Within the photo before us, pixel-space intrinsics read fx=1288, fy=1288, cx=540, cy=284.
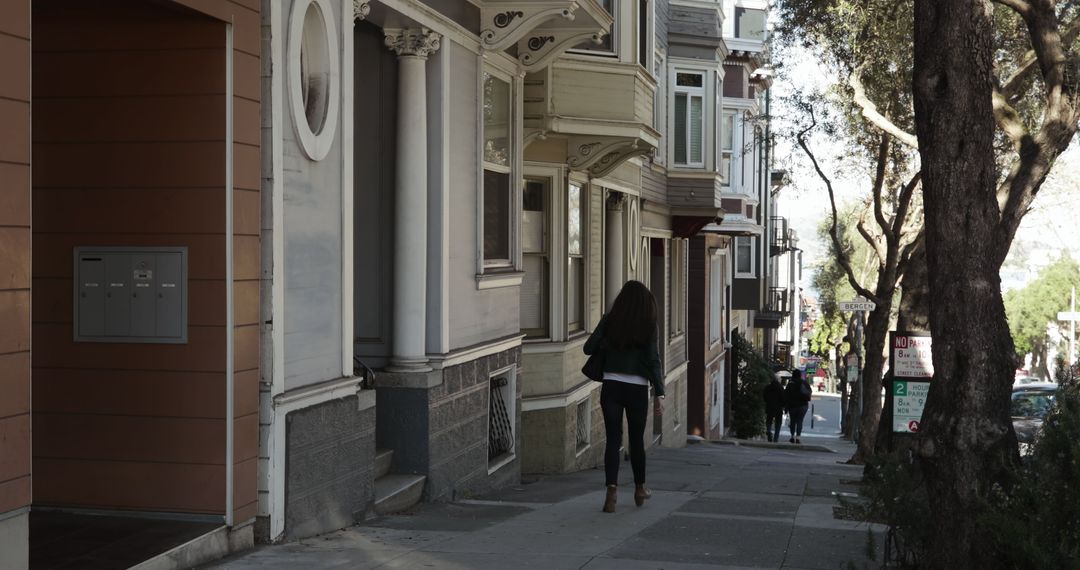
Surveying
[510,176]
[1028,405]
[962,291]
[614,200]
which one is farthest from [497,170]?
[1028,405]

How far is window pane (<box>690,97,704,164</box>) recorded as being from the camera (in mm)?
24344

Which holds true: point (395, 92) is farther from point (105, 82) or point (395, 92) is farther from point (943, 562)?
point (943, 562)

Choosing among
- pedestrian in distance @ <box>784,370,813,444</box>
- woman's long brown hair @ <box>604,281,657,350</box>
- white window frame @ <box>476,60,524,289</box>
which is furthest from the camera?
pedestrian in distance @ <box>784,370,813,444</box>

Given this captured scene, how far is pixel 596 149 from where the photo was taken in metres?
14.7

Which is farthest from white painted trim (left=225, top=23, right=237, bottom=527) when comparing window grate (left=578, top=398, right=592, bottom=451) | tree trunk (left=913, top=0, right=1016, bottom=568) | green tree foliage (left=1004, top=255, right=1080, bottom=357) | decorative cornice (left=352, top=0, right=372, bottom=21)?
green tree foliage (left=1004, top=255, right=1080, bottom=357)

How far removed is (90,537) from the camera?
6.25 m

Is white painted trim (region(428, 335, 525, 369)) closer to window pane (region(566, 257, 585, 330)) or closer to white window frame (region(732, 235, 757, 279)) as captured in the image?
window pane (region(566, 257, 585, 330))

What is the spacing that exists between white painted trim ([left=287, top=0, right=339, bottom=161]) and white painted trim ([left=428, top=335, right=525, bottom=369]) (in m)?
2.45

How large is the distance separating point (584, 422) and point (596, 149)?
12.4ft

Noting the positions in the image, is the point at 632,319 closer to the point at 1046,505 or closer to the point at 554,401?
the point at 1046,505

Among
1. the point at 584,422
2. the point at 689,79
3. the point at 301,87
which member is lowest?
the point at 584,422

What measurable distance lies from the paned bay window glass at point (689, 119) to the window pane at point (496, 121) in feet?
41.9

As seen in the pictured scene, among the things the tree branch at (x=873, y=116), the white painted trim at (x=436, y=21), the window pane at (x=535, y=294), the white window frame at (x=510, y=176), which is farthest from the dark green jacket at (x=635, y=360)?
the tree branch at (x=873, y=116)

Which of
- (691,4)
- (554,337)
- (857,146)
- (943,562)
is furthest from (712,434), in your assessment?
(943,562)
